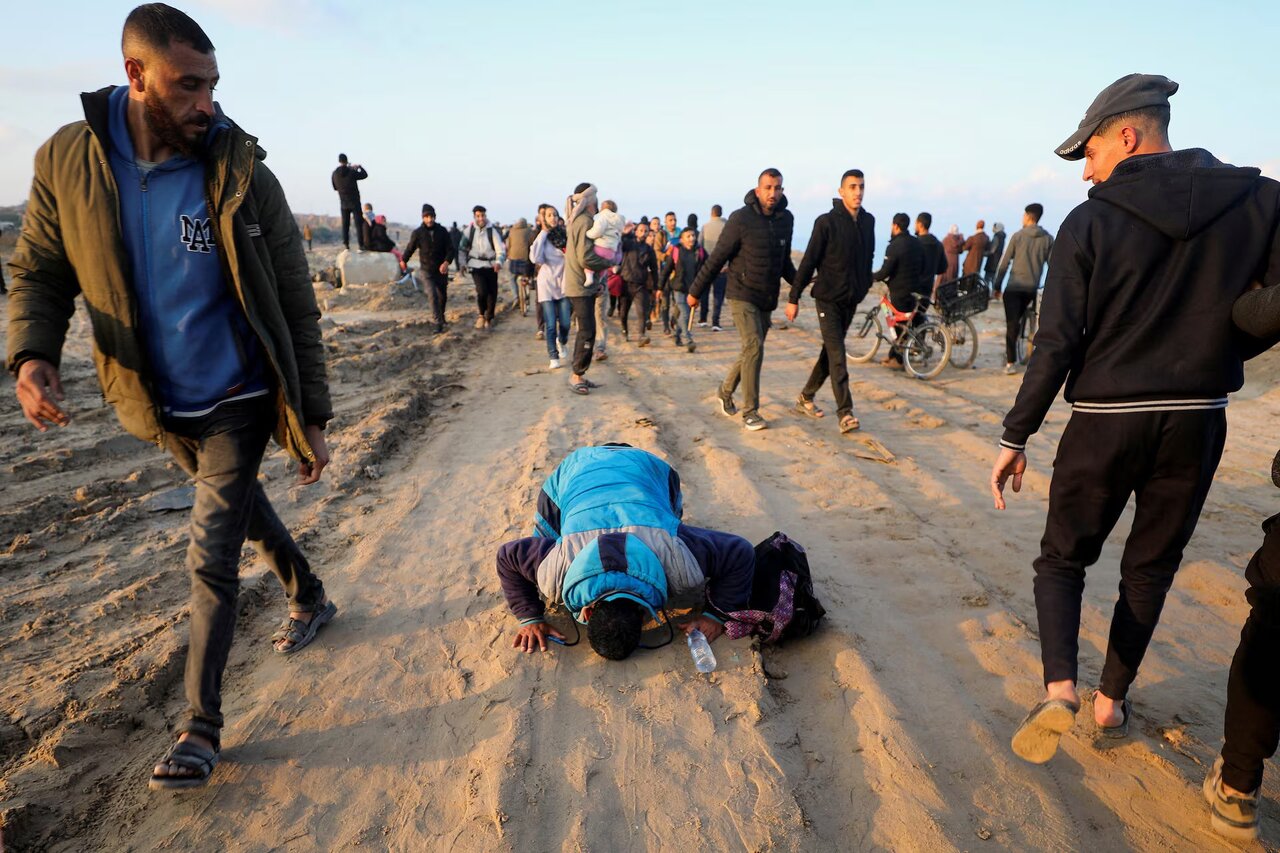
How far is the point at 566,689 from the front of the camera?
276cm

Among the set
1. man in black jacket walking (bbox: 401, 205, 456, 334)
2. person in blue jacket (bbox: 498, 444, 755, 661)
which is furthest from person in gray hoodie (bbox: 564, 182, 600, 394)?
person in blue jacket (bbox: 498, 444, 755, 661)

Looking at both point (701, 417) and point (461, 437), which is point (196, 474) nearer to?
point (461, 437)

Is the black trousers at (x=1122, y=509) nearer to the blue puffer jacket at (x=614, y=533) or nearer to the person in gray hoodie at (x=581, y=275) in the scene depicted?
the blue puffer jacket at (x=614, y=533)

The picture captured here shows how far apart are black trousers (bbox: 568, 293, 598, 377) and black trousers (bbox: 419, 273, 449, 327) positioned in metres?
4.71

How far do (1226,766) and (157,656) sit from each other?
3.96 metres

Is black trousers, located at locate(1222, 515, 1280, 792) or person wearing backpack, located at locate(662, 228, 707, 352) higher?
person wearing backpack, located at locate(662, 228, 707, 352)

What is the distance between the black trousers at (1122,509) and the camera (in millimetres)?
2104

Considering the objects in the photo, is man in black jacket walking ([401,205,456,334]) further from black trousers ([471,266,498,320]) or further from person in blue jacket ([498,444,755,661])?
person in blue jacket ([498,444,755,661])

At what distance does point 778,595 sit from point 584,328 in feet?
16.3

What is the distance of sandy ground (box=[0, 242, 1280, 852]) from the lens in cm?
216

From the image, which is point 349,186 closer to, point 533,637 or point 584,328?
point 584,328

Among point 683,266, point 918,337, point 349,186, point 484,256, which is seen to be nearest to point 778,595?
point 918,337

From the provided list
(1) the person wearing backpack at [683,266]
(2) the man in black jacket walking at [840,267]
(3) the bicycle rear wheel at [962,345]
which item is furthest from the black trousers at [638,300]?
(2) the man in black jacket walking at [840,267]

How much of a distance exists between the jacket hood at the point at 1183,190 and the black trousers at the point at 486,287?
10.3 m
